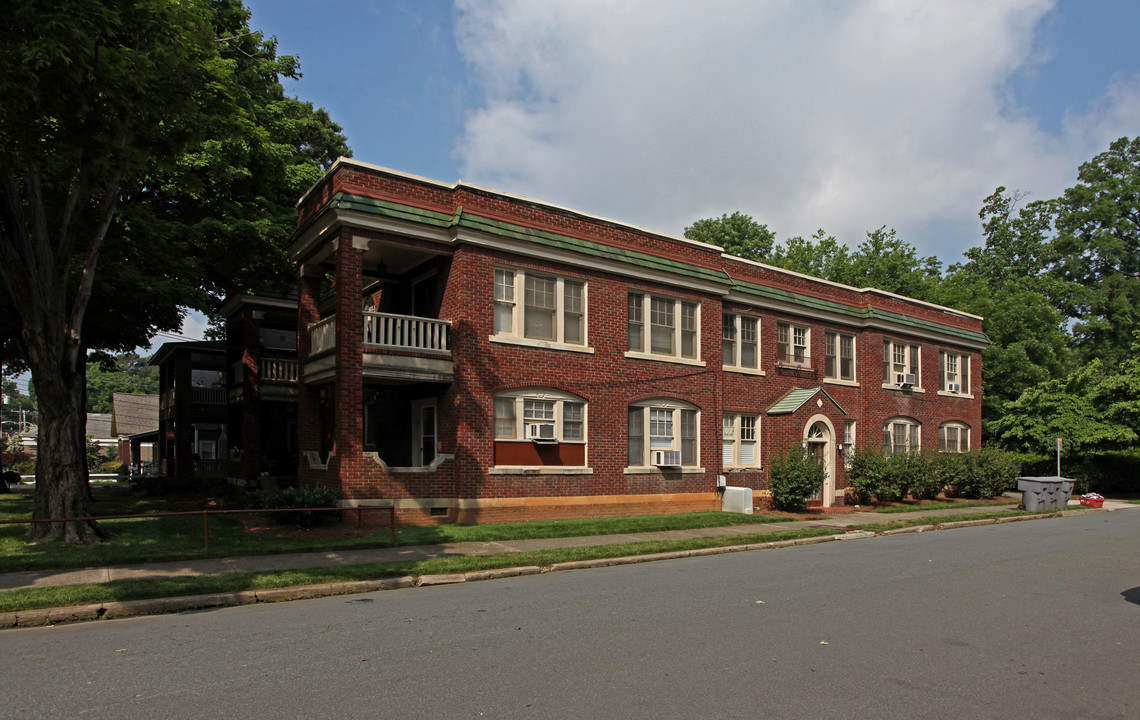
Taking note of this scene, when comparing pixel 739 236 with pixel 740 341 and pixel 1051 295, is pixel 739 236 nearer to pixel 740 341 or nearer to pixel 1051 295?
pixel 1051 295

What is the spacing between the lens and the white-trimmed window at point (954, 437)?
31109 mm

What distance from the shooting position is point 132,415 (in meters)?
55.3

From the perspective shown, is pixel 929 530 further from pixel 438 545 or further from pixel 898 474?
pixel 438 545

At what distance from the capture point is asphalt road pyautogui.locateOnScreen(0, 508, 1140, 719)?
5.55 m

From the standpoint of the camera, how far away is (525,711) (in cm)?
536

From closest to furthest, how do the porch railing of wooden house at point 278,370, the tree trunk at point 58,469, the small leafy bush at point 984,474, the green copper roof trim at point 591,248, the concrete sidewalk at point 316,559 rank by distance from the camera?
the concrete sidewalk at point 316,559 < the tree trunk at point 58,469 < the green copper roof trim at point 591,248 < the porch railing of wooden house at point 278,370 < the small leafy bush at point 984,474

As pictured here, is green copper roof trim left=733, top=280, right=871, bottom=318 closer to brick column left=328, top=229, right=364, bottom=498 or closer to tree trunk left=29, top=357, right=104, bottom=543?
brick column left=328, top=229, right=364, bottom=498

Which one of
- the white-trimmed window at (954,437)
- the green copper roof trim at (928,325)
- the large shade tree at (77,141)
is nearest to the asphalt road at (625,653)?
the large shade tree at (77,141)

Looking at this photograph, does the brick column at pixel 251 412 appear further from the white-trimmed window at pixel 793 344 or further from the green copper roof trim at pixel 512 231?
the white-trimmed window at pixel 793 344

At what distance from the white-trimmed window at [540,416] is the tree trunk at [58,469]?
8.24 meters

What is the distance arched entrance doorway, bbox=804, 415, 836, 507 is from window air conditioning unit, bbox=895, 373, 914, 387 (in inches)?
229

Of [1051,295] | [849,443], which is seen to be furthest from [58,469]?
[1051,295]

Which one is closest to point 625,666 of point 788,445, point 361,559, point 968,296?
point 361,559

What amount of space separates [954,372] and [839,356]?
314 inches
